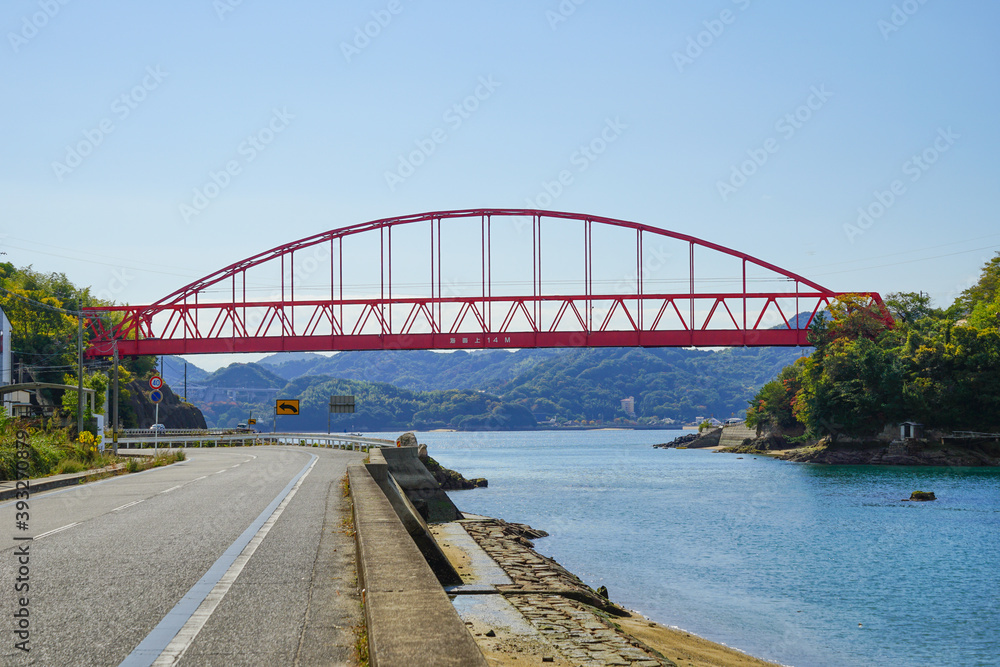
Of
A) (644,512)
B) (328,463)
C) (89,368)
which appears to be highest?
(89,368)

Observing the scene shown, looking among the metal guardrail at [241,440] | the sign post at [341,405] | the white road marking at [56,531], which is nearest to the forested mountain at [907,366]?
the metal guardrail at [241,440]

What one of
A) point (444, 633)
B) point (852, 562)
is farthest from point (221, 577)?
point (852, 562)

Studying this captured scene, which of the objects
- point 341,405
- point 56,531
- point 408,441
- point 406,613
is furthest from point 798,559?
point 341,405

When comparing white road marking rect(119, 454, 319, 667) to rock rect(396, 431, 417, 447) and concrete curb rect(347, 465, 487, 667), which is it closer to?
concrete curb rect(347, 465, 487, 667)

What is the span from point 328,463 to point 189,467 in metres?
→ 6.32

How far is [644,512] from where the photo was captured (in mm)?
51969

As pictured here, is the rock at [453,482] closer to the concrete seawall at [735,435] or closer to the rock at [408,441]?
the rock at [408,441]

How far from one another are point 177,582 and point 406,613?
447 centimetres

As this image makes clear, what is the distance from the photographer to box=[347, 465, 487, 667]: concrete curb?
5.94 metres

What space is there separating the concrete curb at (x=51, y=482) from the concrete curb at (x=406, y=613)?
47.5 ft

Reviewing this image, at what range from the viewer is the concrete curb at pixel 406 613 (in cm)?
594

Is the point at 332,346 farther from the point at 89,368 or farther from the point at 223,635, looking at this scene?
the point at 223,635

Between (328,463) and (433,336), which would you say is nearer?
(328,463)

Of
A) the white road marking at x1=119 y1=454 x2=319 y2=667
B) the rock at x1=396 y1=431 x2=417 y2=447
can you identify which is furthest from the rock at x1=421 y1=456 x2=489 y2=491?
the white road marking at x1=119 y1=454 x2=319 y2=667
